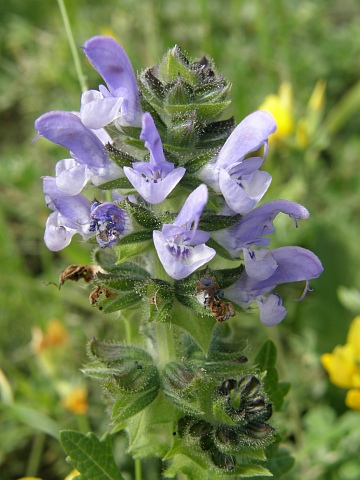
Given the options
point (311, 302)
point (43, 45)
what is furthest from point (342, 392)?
point (43, 45)

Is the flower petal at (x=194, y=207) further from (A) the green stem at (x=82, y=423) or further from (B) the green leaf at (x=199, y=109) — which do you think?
(A) the green stem at (x=82, y=423)

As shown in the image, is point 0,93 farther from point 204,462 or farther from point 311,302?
point 204,462

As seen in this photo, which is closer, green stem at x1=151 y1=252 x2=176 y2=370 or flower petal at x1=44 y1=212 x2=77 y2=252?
flower petal at x1=44 y1=212 x2=77 y2=252

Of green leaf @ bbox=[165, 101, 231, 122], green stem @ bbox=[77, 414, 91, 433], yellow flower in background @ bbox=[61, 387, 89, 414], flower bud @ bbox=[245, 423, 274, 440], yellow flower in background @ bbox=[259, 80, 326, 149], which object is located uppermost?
green leaf @ bbox=[165, 101, 231, 122]

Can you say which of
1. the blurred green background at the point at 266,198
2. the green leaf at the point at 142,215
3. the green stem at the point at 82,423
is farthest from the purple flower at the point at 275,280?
the green stem at the point at 82,423

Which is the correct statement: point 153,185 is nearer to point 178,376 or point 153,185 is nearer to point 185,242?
point 185,242

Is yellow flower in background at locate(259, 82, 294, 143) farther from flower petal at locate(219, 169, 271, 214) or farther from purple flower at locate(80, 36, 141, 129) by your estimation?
flower petal at locate(219, 169, 271, 214)

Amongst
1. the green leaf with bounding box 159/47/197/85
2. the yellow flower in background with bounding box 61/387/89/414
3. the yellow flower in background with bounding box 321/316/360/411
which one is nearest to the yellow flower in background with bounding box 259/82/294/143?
the yellow flower in background with bounding box 321/316/360/411

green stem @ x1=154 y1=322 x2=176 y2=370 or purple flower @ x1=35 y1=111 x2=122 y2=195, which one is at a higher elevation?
purple flower @ x1=35 y1=111 x2=122 y2=195

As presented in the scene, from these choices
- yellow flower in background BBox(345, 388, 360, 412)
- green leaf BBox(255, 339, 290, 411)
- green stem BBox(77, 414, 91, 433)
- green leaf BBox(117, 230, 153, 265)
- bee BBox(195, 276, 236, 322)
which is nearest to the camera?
bee BBox(195, 276, 236, 322)
